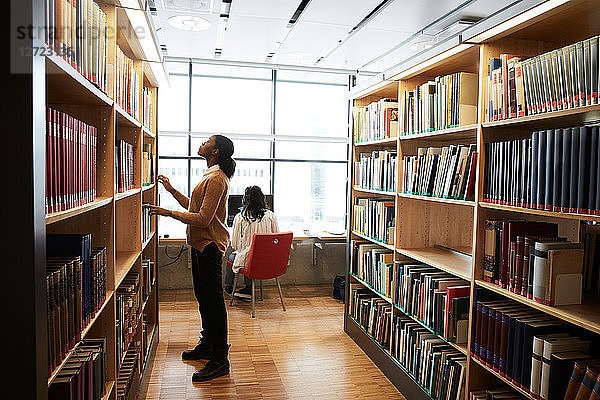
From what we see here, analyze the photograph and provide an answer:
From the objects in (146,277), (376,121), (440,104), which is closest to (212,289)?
(146,277)

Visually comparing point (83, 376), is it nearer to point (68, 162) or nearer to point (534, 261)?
point (68, 162)

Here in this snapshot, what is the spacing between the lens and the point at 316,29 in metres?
4.68

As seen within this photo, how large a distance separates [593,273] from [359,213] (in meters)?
2.16

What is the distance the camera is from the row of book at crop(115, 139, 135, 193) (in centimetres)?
248

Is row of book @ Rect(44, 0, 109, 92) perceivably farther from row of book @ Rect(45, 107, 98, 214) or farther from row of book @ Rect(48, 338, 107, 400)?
row of book @ Rect(48, 338, 107, 400)

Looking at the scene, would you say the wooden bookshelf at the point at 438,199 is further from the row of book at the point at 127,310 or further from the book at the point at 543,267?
the row of book at the point at 127,310

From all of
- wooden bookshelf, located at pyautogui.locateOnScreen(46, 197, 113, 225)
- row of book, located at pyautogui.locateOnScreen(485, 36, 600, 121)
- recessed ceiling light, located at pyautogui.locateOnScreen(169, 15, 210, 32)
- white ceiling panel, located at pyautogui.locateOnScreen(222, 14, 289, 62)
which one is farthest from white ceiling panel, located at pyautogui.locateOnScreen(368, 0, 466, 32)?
wooden bookshelf, located at pyautogui.locateOnScreen(46, 197, 113, 225)

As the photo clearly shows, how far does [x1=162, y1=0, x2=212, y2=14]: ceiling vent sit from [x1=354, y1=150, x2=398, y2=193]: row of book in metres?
1.79

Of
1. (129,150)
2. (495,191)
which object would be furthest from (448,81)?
(129,150)

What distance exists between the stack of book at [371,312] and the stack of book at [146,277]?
170 cm

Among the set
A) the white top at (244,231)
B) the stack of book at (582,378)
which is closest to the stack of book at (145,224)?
the white top at (244,231)

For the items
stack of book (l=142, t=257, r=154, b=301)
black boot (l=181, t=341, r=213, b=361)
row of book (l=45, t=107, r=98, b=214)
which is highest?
row of book (l=45, t=107, r=98, b=214)

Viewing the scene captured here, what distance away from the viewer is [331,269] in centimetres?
631

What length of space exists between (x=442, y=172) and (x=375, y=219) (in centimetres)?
109
